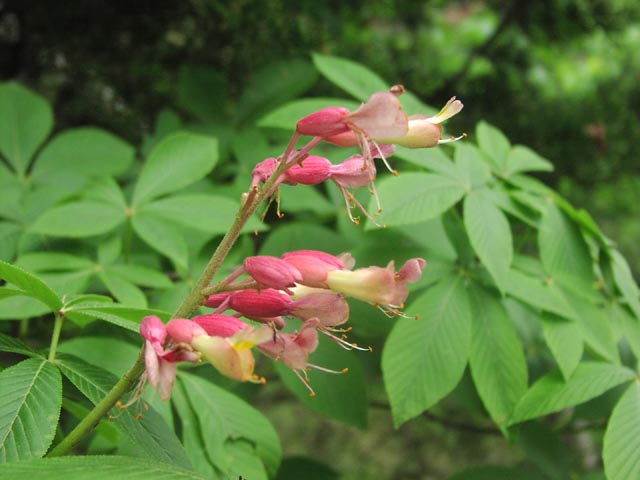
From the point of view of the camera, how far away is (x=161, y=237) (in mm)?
1546

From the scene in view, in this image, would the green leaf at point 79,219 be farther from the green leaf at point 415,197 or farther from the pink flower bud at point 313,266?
the pink flower bud at point 313,266

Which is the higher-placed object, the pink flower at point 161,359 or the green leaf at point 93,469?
the pink flower at point 161,359

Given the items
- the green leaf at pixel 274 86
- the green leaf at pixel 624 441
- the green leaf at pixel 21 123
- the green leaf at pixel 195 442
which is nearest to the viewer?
the green leaf at pixel 624 441

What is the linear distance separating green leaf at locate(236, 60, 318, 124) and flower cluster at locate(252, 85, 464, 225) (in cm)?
134

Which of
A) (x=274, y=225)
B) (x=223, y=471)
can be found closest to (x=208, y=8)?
(x=274, y=225)

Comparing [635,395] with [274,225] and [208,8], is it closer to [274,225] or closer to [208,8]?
[274,225]

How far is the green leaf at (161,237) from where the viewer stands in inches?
59.4

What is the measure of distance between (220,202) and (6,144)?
0.75 m

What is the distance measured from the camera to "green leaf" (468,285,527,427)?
54.2 inches

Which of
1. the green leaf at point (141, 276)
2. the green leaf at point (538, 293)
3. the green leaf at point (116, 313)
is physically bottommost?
the green leaf at point (141, 276)

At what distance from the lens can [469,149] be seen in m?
1.68

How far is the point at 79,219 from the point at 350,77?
79 centimetres

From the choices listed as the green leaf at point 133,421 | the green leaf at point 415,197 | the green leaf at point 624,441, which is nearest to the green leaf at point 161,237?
the green leaf at point 415,197

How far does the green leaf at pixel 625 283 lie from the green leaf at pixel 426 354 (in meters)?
0.38
